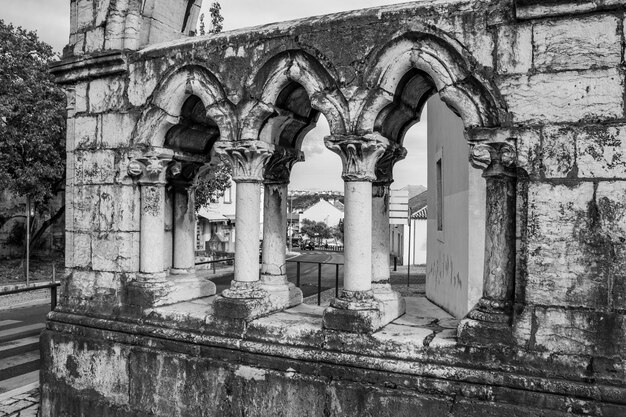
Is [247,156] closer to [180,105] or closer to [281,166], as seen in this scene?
[281,166]

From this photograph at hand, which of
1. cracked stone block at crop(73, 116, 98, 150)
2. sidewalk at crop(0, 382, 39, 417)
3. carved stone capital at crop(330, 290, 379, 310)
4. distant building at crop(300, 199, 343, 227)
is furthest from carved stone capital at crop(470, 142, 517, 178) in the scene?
distant building at crop(300, 199, 343, 227)

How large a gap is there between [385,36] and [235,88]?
4.38 ft

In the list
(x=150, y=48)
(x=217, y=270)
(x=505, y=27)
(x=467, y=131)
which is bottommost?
(x=217, y=270)

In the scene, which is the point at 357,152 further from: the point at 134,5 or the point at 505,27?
the point at 134,5

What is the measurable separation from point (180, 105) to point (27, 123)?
12.4 meters

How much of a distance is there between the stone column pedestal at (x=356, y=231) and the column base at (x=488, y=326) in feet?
2.23

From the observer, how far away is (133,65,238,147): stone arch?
4582 mm

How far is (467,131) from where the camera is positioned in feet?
12.1

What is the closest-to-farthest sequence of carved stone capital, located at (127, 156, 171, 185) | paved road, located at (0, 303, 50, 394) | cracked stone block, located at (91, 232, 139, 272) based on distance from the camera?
carved stone capital, located at (127, 156, 171, 185)
cracked stone block, located at (91, 232, 139, 272)
paved road, located at (0, 303, 50, 394)

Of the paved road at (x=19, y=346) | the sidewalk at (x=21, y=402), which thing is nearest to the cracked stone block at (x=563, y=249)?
the sidewalk at (x=21, y=402)

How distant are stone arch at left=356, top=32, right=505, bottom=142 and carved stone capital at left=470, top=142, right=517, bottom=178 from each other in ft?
0.50

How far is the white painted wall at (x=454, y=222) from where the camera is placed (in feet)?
20.6

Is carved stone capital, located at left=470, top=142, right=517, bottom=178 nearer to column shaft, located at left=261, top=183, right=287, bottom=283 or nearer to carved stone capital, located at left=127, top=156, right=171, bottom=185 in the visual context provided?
column shaft, located at left=261, top=183, right=287, bottom=283

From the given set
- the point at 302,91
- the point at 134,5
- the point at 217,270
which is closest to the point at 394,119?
the point at 302,91
